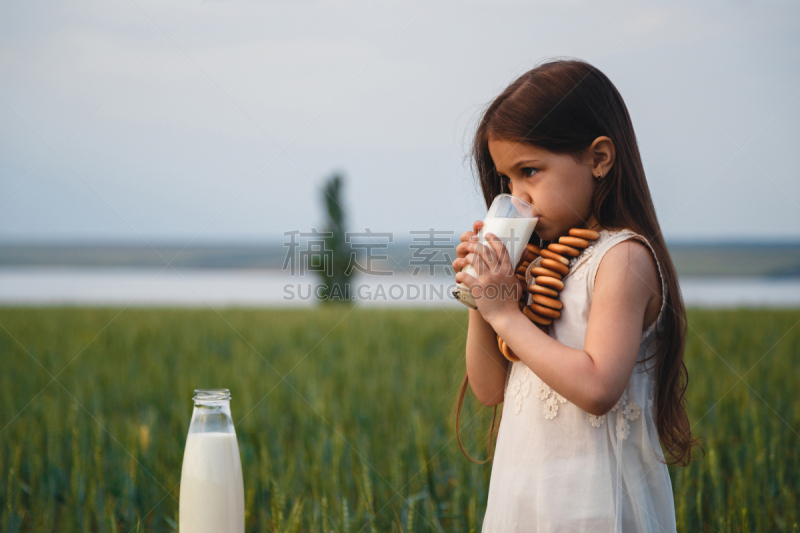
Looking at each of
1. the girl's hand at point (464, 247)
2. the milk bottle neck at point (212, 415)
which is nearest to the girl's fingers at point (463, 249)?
the girl's hand at point (464, 247)

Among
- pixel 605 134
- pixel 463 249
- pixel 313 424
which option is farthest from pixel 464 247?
pixel 313 424

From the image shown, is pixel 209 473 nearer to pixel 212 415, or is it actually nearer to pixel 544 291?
pixel 212 415

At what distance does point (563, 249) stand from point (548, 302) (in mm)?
101

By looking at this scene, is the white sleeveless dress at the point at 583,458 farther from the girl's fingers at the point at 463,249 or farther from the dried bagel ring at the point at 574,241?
the girl's fingers at the point at 463,249

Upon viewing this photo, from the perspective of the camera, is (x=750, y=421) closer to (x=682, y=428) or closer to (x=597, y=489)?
(x=682, y=428)

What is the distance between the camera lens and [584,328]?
1039 millimetres

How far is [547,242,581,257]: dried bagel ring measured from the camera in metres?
1.06

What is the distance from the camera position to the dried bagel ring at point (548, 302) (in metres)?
1.06

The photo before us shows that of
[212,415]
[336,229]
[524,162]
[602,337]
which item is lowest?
[212,415]

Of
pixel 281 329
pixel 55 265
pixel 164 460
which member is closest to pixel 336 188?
pixel 281 329

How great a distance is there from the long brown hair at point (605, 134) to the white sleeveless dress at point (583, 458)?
0.12 ft

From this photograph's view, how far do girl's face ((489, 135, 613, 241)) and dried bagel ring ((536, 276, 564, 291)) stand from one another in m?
0.09

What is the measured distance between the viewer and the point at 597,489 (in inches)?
39.5

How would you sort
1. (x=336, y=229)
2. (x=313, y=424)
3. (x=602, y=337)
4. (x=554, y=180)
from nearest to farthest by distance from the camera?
(x=602, y=337)
(x=554, y=180)
(x=313, y=424)
(x=336, y=229)
